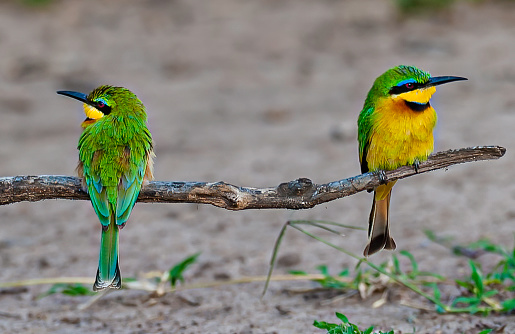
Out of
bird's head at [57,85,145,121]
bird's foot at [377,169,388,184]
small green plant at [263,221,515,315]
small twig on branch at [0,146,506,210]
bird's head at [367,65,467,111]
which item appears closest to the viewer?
small twig on branch at [0,146,506,210]

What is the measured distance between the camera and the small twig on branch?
7.48 ft

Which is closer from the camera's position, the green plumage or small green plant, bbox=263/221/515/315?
the green plumage

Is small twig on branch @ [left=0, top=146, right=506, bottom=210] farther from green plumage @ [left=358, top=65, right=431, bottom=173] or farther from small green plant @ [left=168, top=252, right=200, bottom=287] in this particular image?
small green plant @ [left=168, top=252, right=200, bottom=287]

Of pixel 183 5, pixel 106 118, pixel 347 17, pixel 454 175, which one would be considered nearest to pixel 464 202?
pixel 454 175

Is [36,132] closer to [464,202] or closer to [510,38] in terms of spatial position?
[464,202]

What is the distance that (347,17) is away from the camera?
7.78 m

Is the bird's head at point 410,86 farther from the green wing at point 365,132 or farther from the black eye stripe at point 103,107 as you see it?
Result: the black eye stripe at point 103,107

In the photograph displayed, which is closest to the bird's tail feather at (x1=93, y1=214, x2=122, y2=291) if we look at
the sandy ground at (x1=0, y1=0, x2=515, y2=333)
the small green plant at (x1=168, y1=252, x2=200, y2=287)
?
the sandy ground at (x1=0, y1=0, x2=515, y2=333)

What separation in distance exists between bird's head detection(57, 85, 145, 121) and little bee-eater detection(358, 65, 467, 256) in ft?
2.87

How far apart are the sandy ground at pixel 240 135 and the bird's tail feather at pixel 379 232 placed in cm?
27

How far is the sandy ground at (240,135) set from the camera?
3199 millimetres

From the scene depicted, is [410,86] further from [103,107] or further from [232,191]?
[103,107]

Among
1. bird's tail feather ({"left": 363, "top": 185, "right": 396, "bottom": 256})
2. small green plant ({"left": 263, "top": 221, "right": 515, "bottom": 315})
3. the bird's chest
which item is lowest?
small green plant ({"left": 263, "top": 221, "right": 515, "bottom": 315})

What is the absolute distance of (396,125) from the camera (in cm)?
281
